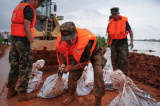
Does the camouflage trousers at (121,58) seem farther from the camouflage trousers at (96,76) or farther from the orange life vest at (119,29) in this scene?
the camouflage trousers at (96,76)

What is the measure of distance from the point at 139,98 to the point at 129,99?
214 millimetres

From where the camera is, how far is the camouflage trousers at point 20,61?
2223 millimetres

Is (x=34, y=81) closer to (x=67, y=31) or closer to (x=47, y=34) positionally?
(x=67, y=31)

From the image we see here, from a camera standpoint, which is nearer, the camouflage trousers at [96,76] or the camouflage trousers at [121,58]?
the camouflage trousers at [96,76]

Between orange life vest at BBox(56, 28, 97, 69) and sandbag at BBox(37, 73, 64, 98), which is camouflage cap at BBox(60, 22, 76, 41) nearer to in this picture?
orange life vest at BBox(56, 28, 97, 69)

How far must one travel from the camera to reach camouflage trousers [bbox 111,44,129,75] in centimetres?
333

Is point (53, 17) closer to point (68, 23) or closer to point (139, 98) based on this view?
point (68, 23)

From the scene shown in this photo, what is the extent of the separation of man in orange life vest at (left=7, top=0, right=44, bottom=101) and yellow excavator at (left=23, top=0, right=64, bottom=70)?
1332 millimetres

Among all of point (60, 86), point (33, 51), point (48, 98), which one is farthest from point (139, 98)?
point (33, 51)

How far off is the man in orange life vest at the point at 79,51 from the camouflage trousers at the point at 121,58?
1.32m

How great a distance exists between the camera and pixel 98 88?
195 centimetres

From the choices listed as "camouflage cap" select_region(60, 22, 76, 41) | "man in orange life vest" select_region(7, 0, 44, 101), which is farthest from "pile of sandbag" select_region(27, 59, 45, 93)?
"camouflage cap" select_region(60, 22, 76, 41)

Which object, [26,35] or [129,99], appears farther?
[26,35]

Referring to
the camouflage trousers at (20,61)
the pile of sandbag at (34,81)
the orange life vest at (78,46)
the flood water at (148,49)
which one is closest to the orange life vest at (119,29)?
the orange life vest at (78,46)
